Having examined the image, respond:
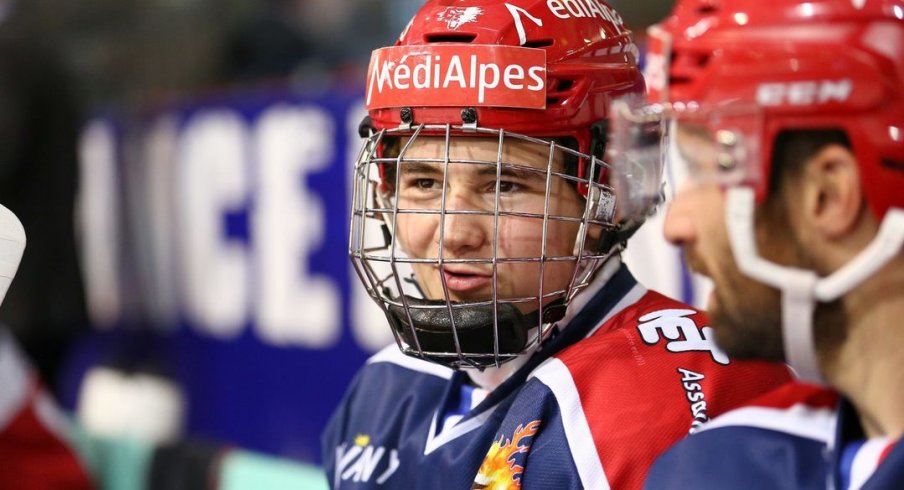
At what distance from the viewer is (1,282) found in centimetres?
152

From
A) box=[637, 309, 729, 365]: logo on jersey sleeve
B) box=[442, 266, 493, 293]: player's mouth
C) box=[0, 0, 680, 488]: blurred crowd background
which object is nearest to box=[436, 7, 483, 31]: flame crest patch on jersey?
box=[442, 266, 493, 293]: player's mouth

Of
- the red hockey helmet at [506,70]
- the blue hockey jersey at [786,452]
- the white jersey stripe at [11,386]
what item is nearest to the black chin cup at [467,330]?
the red hockey helmet at [506,70]

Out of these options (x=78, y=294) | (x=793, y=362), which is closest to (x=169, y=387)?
(x=78, y=294)

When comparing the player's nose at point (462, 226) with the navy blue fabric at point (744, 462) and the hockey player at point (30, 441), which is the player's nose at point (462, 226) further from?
the hockey player at point (30, 441)

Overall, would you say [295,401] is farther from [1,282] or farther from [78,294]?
[1,282]

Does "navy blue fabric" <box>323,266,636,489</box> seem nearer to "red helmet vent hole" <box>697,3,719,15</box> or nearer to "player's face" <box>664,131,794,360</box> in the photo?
"player's face" <box>664,131,794,360</box>

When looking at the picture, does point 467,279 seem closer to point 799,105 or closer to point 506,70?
point 506,70

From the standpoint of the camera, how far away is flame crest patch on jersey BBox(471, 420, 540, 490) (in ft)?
5.22

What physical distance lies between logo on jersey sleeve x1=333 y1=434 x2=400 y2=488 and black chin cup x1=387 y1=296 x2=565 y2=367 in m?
0.27

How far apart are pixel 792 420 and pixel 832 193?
24cm

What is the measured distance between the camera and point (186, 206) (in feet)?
14.5

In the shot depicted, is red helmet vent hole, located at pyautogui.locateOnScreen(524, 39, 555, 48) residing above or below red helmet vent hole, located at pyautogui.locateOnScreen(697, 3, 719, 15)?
below

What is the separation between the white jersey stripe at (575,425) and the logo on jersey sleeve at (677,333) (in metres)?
0.13

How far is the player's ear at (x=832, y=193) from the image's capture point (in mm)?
1197
